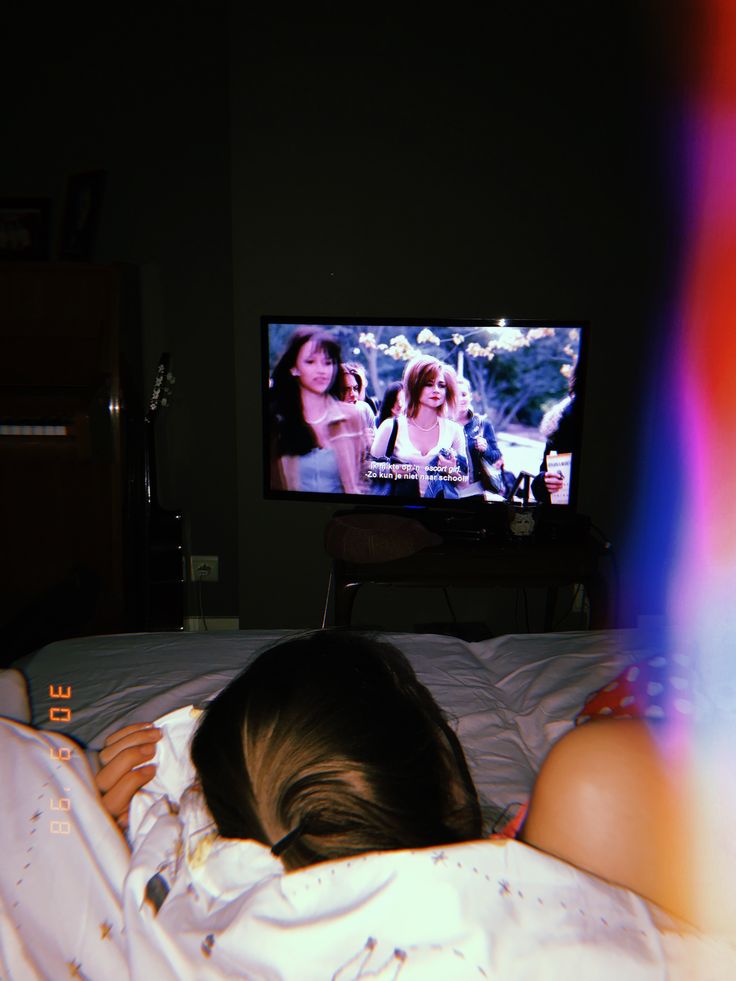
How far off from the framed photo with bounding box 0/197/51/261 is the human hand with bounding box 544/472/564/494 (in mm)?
2041

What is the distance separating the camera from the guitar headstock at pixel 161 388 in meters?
2.42

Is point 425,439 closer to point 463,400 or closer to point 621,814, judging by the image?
point 463,400

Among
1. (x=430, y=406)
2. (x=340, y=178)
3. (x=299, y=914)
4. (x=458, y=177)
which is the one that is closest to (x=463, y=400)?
(x=430, y=406)

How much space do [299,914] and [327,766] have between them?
13cm

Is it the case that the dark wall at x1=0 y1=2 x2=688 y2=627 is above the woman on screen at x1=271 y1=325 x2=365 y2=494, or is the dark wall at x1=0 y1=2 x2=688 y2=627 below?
above

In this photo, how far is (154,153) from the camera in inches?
98.8

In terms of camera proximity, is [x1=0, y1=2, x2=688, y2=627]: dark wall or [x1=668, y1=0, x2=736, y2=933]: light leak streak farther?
[x1=0, y1=2, x2=688, y2=627]: dark wall

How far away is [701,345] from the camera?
2.28m

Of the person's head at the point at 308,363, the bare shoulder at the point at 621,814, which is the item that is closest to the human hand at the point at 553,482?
the person's head at the point at 308,363

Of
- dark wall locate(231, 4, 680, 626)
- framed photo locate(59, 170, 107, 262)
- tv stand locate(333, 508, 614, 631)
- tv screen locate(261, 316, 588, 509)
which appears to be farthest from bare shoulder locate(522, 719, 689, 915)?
framed photo locate(59, 170, 107, 262)

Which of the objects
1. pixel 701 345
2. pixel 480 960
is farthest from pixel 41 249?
pixel 480 960

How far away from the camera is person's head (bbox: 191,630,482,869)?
63 cm

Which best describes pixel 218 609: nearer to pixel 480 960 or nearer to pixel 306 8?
pixel 306 8

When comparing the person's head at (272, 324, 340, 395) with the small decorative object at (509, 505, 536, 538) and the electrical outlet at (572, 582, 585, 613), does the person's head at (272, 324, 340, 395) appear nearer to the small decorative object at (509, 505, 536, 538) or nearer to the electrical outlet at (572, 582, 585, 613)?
the small decorative object at (509, 505, 536, 538)
